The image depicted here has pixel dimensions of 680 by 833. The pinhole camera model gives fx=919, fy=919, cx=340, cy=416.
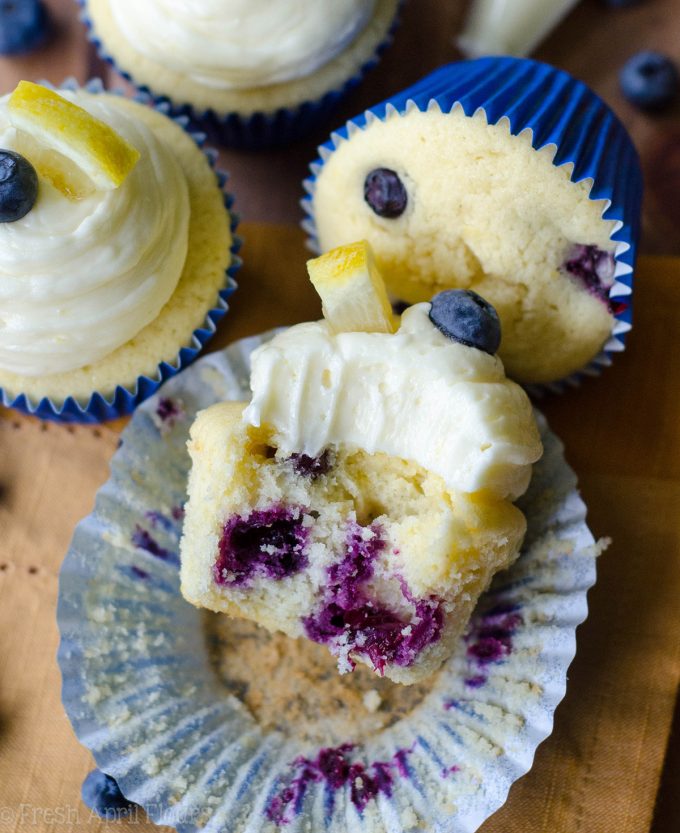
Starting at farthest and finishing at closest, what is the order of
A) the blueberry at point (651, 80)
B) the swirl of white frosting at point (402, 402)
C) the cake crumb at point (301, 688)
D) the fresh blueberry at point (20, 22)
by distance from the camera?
the fresh blueberry at point (20, 22), the blueberry at point (651, 80), the cake crumb at point (301, 688), the swirl of white frosting at point (402, 402)

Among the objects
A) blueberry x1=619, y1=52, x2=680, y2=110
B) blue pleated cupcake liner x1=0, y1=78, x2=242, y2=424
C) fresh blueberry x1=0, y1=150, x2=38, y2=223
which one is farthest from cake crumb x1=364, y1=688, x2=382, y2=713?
blueberry x1=619, y1=52, x2=680, y2=110

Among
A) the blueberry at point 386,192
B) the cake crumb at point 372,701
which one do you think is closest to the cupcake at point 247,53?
the blueberry at point 386,192

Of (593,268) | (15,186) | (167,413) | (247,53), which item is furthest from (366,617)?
(247,53)

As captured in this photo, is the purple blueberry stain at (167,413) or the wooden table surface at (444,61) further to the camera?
the wooden table surface at (444,61)

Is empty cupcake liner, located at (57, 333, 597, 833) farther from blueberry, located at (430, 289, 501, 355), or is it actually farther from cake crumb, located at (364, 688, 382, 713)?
blueberry, located at (430, 289, 501, 355)

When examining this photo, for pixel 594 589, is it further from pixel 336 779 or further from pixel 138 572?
pixel 138 572

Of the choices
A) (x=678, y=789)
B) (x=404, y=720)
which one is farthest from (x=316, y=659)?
(x=678, y=789)

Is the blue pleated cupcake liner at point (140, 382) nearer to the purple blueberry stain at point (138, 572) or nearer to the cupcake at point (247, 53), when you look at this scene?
the cupcake at point (247, 53)

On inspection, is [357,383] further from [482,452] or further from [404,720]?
[404,720]
